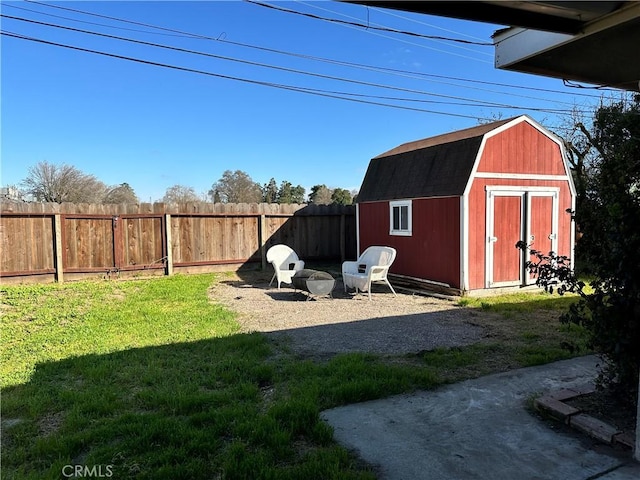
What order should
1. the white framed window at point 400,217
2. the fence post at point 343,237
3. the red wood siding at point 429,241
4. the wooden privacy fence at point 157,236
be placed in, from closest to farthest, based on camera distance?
the red wood siding at point 429,241
the wooden privacy fence at point 157,236
the white framed window at point 400,217
the fence post at point 343,237

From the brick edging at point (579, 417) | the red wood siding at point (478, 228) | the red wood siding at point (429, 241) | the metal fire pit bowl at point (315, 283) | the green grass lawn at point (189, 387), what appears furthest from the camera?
the red wood siding at point (429, 241)

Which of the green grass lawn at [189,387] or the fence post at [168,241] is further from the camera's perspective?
the fence post at [168,241]

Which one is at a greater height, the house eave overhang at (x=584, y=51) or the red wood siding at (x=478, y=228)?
the house eave overhang at (x=584, y=51)

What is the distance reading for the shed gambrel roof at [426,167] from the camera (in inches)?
311

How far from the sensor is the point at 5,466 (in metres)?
2.29

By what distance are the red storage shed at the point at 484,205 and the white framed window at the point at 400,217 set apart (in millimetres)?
24

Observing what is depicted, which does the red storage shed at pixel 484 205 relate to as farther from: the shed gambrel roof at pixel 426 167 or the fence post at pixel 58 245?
the fence post at pixel 58 245

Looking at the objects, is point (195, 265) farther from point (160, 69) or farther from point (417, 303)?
point (417, 303)

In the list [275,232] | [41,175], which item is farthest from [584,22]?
[41,175]

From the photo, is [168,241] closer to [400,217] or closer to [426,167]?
[400,217]

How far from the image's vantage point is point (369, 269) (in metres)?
8.10

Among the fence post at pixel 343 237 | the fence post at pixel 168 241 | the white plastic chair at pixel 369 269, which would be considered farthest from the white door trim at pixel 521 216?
the fence post at pixel 168 241

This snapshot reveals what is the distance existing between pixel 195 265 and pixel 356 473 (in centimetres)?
911

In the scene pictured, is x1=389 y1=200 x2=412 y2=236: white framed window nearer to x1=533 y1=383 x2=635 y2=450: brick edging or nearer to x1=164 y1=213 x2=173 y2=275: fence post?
x1=164 y1=213 x2=173 y2=275: fence post
